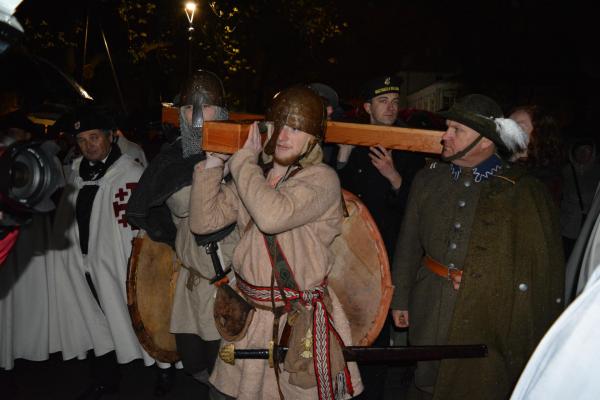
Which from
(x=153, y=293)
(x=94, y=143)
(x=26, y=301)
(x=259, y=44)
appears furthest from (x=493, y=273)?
(x=259, y=44)

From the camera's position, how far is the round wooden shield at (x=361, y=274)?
112 inches

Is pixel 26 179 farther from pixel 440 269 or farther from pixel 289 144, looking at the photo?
pixel 440 269

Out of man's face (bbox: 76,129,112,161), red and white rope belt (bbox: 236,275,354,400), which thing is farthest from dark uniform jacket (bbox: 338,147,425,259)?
man's face (bbox: 76,129,112,161)

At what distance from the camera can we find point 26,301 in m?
4.70

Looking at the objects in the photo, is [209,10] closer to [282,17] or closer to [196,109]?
[282,17]

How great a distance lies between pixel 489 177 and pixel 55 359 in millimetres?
4254

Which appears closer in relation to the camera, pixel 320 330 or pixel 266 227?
pixel 266 227

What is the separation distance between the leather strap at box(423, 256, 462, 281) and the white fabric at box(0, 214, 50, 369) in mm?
3438

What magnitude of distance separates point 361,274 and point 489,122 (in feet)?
3.52

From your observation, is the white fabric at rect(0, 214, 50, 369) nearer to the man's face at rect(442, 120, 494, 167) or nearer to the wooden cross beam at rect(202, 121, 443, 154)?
the wooden cross beam at rect(202, 121, 443, 154)

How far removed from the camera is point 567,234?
6.08m

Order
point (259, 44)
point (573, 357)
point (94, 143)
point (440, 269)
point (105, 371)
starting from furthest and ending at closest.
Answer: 1. point (259, 44)
2. point (105, 371)
3. point (94, 143)
4. point (440, 269)
5. point (573, 357)

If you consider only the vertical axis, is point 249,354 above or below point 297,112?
below

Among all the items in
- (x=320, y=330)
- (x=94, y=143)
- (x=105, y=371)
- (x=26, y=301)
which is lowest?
(x=105, y=371)
